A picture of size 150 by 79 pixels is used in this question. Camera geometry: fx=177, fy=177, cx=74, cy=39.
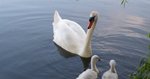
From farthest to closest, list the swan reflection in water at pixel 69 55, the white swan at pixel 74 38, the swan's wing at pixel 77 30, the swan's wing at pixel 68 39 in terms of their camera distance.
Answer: the swan's wing at pixel 77 30
the swan's wing at pixel 68 39
the white swan at pixel 74 38
the swan reflection in water at pixel 69 55

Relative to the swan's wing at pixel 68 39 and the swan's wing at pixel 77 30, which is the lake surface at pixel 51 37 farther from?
the swan's wing at pixel 77 30

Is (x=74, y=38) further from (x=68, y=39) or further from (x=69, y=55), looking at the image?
(x=69, y=55)

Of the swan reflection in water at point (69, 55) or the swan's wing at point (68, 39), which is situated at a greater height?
the swan's wing at point (68, 39)

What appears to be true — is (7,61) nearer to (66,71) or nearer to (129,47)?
(66,71)

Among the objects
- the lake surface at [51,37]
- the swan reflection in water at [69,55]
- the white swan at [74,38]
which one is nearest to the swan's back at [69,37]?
the white swan at [74,38]

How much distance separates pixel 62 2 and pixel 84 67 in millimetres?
8850

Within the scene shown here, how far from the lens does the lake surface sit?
6026mm

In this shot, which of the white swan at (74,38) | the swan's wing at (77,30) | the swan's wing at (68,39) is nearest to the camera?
the white swan at (74,38)

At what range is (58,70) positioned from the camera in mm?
→ 5855

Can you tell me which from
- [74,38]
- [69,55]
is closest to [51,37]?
[74,38]

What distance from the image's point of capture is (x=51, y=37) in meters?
8.65

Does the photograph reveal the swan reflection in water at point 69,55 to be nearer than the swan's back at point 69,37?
Yes

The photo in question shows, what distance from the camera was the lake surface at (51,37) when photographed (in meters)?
6.03

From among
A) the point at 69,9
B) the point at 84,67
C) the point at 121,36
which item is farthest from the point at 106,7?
the point at 84,67
